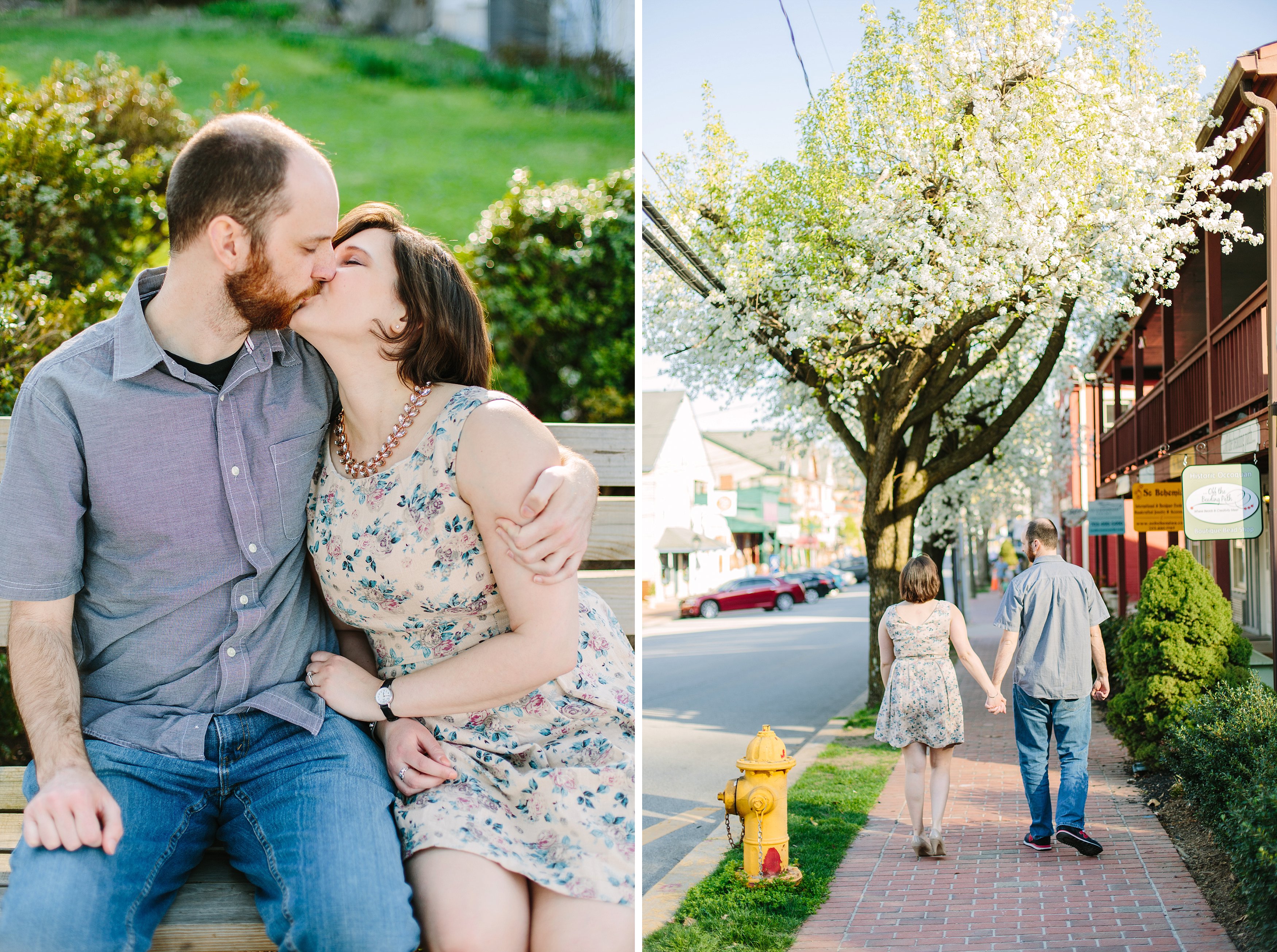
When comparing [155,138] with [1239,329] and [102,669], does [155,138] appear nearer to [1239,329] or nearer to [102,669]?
[102,669]

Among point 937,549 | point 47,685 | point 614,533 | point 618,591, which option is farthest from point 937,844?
point 47,685

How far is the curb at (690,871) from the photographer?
413cm

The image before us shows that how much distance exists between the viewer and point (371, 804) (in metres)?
Result: 2.11

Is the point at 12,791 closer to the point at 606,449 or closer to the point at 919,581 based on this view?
the point at 606,449

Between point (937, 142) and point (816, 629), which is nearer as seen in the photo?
point (937, 142)

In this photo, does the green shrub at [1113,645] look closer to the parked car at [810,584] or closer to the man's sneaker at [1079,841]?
the man's sneaker at [1079,841]

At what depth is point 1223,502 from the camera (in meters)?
3.46

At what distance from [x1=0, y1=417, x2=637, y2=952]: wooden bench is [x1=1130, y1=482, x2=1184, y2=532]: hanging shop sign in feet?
6.05

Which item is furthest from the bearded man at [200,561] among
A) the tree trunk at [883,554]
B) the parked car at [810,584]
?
the parked car at [810,584]

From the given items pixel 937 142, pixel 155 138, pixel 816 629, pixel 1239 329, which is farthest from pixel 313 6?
pixel 816 629

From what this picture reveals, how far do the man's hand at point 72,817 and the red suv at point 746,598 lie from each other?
2640cm

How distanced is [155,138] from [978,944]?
6.21 meters

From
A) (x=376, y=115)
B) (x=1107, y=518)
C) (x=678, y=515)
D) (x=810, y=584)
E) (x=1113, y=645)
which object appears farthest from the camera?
(x=810, y=584)

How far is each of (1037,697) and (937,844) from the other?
2.36 feet
